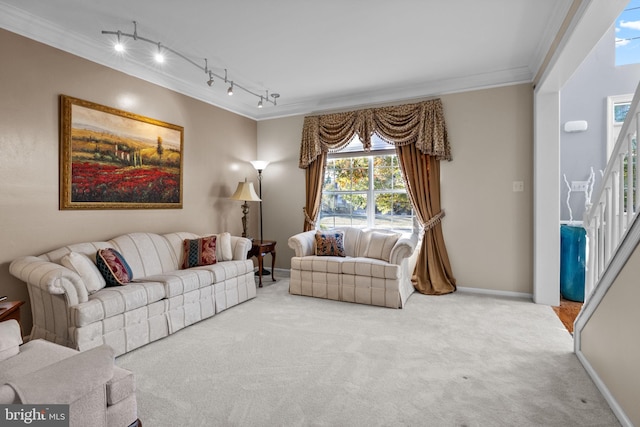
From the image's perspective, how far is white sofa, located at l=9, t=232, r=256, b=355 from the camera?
2.48m

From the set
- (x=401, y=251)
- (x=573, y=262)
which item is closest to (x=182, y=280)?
(x=401, y=251)

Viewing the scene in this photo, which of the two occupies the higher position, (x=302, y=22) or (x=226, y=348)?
(x=302, y=22)

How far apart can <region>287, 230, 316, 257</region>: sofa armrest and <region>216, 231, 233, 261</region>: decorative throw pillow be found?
78 centimetres

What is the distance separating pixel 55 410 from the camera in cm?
115

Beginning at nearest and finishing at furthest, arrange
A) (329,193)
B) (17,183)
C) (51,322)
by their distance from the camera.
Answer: (51,322) → (17,183) → (329,193)

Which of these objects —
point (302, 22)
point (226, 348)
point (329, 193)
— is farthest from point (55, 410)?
point (329, 193)

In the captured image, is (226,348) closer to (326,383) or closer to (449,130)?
(326,383)

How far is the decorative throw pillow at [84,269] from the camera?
108 inches

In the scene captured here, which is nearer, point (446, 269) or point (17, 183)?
point (17, 183)

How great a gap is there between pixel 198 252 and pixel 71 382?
273 centimetres

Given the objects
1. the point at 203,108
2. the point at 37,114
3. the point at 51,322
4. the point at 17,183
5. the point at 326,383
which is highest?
the point at 203,108

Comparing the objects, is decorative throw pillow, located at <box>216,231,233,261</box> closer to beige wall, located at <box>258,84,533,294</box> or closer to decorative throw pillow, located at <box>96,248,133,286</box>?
decorative throw pillow, located at <box>96,248,133,286</box>

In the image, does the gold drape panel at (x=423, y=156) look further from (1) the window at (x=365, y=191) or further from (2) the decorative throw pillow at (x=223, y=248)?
(2) the decorative throw pillow at (x=223, y=248)

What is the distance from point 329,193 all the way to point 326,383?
11.6ft
